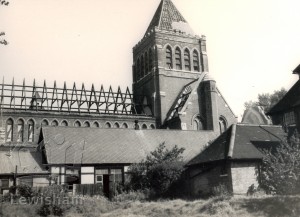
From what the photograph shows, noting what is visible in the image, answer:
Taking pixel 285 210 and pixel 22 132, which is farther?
pixel 22 132

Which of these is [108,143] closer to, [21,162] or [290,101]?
[21,162]

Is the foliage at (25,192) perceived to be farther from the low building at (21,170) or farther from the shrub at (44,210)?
the low building at (21,170)

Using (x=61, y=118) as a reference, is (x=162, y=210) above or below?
below

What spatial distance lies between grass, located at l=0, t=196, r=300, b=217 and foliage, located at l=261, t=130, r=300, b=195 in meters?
2.64

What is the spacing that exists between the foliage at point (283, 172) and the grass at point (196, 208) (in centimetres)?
264

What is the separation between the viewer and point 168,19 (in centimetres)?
5481

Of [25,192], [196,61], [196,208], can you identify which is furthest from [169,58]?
[196,208]

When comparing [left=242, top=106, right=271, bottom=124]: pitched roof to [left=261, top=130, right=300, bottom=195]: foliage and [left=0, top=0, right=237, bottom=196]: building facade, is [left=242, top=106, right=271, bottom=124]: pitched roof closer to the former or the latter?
[left=0, top=0, right=237, bottom=196]: building facade

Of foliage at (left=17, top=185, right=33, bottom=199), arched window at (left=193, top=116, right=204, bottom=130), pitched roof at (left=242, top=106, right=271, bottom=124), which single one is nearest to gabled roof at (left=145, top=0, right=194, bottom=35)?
arched window at (left=193, top=116, right=204, bottom=130)

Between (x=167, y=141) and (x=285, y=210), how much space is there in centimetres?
2112

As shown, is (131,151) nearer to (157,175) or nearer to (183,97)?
(157,175)

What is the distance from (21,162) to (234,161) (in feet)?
57.2

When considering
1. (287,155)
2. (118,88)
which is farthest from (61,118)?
(287,155)

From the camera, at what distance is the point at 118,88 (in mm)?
52062
